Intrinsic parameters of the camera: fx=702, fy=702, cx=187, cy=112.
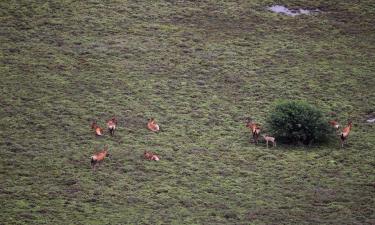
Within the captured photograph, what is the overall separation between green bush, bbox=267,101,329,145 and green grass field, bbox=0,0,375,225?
48cm

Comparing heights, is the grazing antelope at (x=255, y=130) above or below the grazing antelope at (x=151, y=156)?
above

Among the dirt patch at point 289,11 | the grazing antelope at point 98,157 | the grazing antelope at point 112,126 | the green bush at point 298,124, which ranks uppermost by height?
the dirt patch at point 289,11

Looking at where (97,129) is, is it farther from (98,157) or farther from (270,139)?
(270,139)

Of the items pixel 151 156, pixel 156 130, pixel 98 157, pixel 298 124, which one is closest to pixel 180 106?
pixel 156 130

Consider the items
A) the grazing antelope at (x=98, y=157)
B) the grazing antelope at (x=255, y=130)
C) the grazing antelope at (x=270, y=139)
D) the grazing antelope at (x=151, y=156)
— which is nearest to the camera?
the grazing antelope at (x=98, y=157)

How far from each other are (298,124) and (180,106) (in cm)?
464

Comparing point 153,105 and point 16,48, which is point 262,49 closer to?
point 153,105

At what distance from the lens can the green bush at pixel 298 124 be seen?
21.4 m

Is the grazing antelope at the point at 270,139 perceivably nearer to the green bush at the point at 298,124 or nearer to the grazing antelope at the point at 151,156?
the green bush at the point at 298,124

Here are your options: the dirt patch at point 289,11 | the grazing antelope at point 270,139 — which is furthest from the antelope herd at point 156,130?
the dirt patch at point 289,11

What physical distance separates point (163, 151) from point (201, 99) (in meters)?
4.56

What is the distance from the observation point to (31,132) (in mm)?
21750

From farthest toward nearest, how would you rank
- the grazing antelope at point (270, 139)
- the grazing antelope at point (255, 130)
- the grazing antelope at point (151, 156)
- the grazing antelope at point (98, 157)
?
the grazing antelope at point (255, 130) → the grazing antelope at point (270, 139) → the grazing antelope at point (151, 156) → the grazing antelope at point (98, 157)

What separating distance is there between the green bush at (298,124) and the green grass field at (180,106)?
1.57ft
